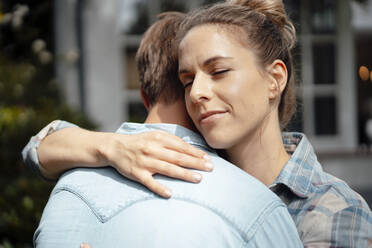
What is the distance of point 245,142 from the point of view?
1.63 m

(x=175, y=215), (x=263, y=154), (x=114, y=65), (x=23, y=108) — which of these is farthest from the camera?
(x=114, y=65)

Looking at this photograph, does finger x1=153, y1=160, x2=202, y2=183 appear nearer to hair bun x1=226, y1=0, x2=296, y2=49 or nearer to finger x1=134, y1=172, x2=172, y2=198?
finger x1=134, y1=172, x2=172, y2=198

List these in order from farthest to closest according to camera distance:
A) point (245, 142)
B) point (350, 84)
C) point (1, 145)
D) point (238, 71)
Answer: point (350, 84), point (1, 145), point (245, 142), point (238, 71)

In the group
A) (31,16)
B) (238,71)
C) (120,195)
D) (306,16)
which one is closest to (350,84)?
(306,16)

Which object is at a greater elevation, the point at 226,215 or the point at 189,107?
the point at 189,107

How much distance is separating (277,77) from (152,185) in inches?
29.0

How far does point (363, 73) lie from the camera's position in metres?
7.58

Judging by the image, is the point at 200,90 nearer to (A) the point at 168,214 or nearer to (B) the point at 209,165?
(B) the point at 209,165

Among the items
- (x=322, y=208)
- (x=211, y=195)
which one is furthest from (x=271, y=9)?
(x=211, y=195)

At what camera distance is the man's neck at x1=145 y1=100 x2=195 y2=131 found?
5.08ft

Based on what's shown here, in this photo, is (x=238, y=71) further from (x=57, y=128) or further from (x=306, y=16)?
(x=306, y=16)

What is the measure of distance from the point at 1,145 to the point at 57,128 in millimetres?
2758

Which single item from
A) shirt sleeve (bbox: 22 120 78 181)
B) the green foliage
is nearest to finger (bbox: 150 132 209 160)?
shirt sleeve (bbox: 22 120 78 181)

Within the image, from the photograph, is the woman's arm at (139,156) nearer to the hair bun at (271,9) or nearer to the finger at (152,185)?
the finger at (152,185)
